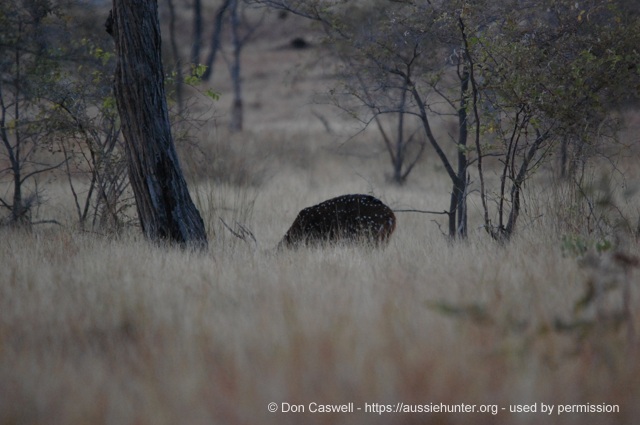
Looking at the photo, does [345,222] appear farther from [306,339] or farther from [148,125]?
[306,339]

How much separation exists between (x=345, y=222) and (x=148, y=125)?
2.60 metres

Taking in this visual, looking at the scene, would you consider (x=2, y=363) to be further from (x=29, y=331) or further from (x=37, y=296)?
(x=37, y=296)

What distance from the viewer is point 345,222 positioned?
29.3ft

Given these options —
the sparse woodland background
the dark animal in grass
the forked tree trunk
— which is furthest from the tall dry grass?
the dark animal in grass

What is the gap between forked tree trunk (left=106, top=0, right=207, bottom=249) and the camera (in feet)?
26.1

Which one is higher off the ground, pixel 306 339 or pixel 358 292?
pixel 358 292

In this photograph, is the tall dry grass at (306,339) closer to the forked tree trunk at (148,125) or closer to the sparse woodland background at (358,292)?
the sparse woodland background at (358,292)

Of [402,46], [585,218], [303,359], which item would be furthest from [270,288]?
[402,46]

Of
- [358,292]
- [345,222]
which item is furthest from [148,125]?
[358,292]

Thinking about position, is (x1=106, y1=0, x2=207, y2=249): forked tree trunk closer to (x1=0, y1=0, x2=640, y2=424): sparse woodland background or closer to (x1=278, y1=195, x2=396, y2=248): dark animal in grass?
(x1=0, y1=0, x2=640, y2=424): sparse woodland background

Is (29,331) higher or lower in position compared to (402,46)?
lower

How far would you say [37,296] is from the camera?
537 centimetres

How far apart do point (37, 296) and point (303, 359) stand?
8.36 feet

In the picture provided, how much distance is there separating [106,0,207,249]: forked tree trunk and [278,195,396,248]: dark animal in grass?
52.6 inches
